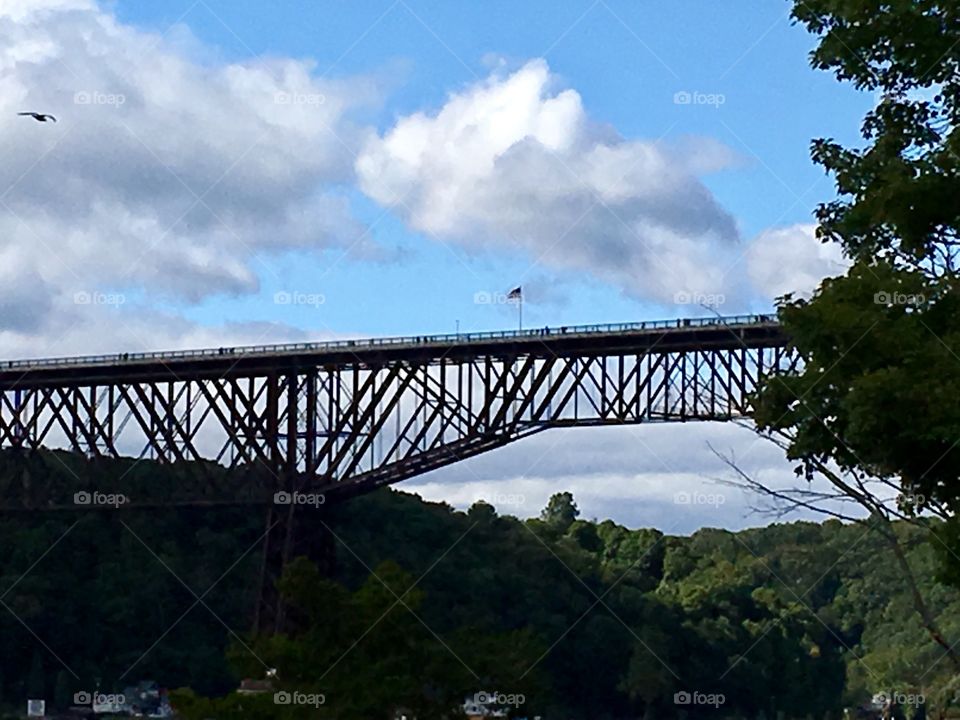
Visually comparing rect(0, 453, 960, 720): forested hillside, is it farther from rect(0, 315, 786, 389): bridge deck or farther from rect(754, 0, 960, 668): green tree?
rect(754, 0, 960, 668): green tree

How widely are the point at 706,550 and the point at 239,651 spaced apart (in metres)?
135

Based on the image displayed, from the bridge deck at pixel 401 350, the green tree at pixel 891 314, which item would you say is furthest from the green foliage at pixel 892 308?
the bridge deck at pixel 401 350

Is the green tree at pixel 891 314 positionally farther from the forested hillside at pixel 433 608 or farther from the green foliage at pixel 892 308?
the forested hillside at pixel 433 608

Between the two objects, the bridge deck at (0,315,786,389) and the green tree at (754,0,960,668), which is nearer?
the green tree at (754,0,960,668)

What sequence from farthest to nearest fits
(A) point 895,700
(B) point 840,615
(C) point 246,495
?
(B) point 840,615 → (A) point 895,700 → (C) point 246,495

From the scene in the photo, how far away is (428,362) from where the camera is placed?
76125 mm

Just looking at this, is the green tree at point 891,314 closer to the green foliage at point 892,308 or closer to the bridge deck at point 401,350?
the green foliage at point 892,308

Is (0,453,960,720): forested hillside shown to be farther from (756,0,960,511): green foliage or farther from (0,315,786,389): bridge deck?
(756,0,960,511): green foliage

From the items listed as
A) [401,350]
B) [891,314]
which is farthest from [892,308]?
[401,350]

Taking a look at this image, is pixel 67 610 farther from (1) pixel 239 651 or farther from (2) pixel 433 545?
(1) pixel 239 651

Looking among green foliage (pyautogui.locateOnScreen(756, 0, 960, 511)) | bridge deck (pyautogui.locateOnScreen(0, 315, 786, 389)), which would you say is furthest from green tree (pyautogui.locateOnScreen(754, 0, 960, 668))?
bridge deck (pyautogui.locateOnScreen(0, 315, 786, 389))

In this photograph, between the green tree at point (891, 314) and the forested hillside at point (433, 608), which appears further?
the forested hillside at point (433, 608)

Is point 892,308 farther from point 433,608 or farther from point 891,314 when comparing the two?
point 433,608

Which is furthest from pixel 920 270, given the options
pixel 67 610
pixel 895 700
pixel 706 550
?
pixel 706 550
